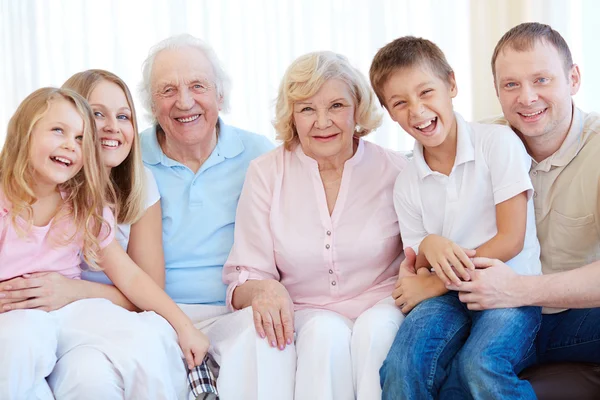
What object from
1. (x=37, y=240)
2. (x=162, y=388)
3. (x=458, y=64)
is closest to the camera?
(x=162, y=388)

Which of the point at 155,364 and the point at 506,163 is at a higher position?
the point at 506,163

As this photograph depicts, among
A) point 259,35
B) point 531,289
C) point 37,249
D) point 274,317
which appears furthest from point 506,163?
point 259,35

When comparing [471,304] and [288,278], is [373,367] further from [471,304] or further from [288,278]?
[288,278]

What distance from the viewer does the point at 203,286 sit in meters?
2.40

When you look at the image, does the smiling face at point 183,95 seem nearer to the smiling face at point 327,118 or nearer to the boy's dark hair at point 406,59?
the smiling face at point 327,118

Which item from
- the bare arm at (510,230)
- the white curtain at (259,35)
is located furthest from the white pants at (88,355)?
the white curtain at (259,35)

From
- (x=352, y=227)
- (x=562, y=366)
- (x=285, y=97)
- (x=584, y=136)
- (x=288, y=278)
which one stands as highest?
(x=285, y=97)

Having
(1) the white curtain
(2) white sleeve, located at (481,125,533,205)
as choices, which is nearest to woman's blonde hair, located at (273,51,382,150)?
(2) white sleeve, located at (481,125,533,205)

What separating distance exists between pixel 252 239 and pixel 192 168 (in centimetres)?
37

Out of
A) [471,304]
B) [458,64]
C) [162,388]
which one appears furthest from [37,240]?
[458,64]

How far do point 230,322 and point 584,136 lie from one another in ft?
3.73

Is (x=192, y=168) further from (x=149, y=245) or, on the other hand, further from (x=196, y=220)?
(x=149, y=245)

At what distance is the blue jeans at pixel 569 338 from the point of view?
1.96m

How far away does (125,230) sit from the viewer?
7.43 feet
